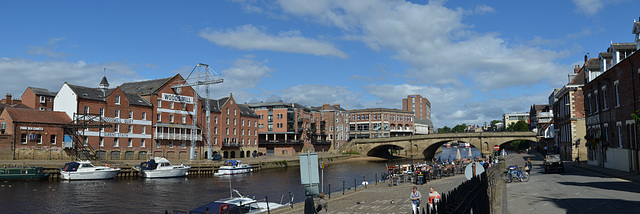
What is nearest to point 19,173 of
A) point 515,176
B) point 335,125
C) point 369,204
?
point 369,204

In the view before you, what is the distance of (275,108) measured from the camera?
10744 centimetres

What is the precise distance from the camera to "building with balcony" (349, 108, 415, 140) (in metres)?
133

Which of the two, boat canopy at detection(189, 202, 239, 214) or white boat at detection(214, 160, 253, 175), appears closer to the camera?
boat canopy at detection(189, 202, 239, 214)

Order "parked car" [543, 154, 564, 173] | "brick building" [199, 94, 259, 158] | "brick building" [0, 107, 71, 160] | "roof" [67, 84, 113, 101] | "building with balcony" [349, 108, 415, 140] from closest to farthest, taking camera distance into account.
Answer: "parked car" [543, 154, 564, 173]
"brick building" [0, 107, 71, 160]
"roof" [67, 84, 113, 101]
"brick building" [199, 94, 259, 158]
"building with balcony" [349, 108, 415, 140]

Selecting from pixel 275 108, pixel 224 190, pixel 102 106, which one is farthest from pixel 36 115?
pixel 275 108

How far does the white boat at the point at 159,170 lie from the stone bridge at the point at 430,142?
55398 millimetres

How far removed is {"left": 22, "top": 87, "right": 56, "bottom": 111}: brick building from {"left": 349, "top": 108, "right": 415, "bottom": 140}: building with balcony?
86.3 m

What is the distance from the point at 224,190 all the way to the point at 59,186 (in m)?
17.3

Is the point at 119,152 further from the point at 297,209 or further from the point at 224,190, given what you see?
the point at 297,209

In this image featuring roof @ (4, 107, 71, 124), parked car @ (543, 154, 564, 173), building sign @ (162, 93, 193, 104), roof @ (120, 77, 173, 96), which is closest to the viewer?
parked car @ (543, 154, 564, 173)

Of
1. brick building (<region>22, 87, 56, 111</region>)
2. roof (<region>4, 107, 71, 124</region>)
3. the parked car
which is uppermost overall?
brick building (<region>22, 87, 56, 111</region>)

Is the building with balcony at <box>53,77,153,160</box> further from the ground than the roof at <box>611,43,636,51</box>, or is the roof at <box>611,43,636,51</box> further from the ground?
the roof at <box>611,43,636,51</box>

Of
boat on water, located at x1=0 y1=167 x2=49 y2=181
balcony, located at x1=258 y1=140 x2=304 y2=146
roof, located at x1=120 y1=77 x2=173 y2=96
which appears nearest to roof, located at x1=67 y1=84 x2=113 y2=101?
roof, located at x1=120 y1=77 x2=173 y2=96

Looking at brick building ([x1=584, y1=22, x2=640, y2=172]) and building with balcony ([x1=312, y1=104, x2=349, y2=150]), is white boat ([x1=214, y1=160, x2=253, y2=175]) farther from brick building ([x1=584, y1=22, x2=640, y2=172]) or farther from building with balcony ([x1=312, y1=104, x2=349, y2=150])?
building with balcony ([x1=312, y1=104, x2=349, y2=150])
